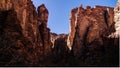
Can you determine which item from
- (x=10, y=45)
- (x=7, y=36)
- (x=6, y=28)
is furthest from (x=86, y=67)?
(x=6, y=28)

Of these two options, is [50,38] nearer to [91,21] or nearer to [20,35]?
[91,21]

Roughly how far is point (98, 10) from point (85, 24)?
20.9 ft

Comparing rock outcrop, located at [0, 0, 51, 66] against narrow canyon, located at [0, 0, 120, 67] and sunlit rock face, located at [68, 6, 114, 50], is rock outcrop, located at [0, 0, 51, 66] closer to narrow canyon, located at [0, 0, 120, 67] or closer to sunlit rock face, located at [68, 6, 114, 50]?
narrow canyon, located at [0, 0, 120, 67]

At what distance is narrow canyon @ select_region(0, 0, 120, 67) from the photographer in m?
28.1

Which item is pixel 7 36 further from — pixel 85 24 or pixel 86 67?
pixel 85 24

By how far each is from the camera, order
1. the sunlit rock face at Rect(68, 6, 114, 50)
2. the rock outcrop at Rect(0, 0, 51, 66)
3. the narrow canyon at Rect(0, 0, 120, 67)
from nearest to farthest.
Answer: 1. the narrow canyon at Rect(0, 0, 120, 67)
2. the rock outcrop at Rect(0, 0, 51, 66)
3. the sunlit rock face at Rect(68, 6, 114, 50)

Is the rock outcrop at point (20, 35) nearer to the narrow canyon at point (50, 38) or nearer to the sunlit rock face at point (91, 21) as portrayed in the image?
the narrow canyon at point (50, 38)

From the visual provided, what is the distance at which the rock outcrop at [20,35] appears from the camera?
120 feet

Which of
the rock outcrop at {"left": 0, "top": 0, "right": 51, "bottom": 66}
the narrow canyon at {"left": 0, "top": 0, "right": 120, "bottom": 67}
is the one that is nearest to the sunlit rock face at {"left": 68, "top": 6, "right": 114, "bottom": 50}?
the narrow canyon at {"left": 0, "top": 0, "right": 120, "bottom": 67}

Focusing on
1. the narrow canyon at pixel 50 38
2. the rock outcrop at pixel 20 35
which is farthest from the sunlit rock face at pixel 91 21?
the rock outcrop at pixel 20 35

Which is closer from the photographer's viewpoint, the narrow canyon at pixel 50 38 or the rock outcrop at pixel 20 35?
the narrow canyon at pixel 50 38

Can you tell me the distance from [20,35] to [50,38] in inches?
1389

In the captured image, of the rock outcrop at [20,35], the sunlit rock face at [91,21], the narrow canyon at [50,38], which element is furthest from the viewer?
the sunlit rock face at [91,21]

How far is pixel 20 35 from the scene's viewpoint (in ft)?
144
